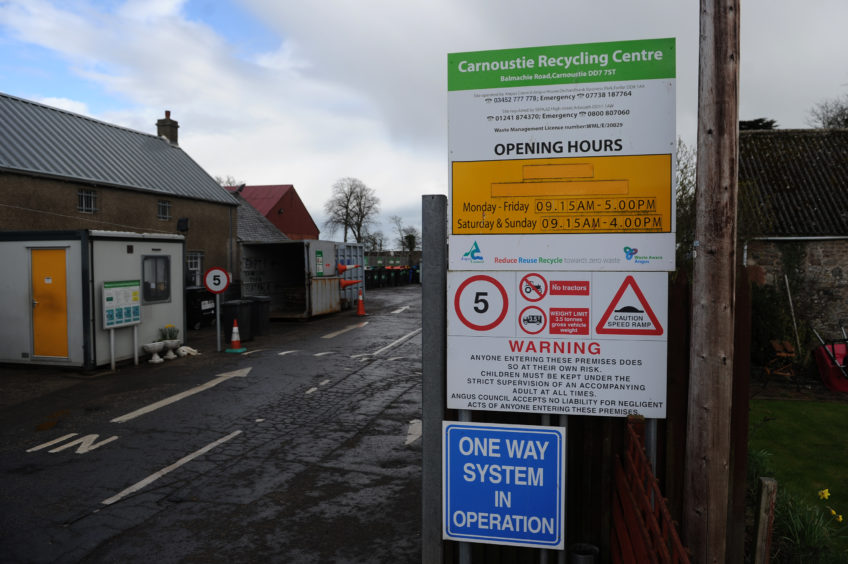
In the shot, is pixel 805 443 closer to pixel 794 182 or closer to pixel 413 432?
pixel 413 432

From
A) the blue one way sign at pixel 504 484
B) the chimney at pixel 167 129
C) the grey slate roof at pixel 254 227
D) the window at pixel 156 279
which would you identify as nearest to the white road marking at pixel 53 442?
the blue one way sign at pixel 504 484

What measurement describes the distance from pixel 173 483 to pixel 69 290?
8023mm

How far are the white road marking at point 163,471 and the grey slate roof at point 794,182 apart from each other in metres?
13.7

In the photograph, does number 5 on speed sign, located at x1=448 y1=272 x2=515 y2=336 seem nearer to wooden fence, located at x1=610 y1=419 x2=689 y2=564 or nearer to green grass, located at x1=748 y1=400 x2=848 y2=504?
wooden fence, located at x1=610 y1=419 x2=689 y2=564

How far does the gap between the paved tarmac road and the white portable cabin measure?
549 millimetres

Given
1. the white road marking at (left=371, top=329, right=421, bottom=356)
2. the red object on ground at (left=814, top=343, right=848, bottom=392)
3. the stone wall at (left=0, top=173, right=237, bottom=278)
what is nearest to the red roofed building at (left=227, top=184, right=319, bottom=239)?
the stone wall at (left=0, top=173, right=237, bottom=278)

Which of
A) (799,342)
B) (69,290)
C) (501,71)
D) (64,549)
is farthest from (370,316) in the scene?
(501,71)

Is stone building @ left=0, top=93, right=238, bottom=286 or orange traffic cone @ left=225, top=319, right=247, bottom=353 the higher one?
stone building @ left=0, top=93, right=238, bottom=286

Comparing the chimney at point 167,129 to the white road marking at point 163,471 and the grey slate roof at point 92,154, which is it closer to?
the grey slate roof at point 92,154

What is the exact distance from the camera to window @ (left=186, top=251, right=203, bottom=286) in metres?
26.0

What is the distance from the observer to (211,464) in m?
7.16

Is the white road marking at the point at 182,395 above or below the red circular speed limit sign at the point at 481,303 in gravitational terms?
below

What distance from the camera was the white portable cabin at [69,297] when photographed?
1270 centimetres

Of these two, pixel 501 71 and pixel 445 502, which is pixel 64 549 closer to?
pixel 445 502
